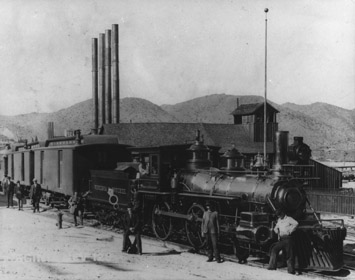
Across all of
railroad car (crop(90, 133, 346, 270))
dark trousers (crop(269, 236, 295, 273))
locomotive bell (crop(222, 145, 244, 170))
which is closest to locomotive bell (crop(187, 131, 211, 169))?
railroad car (crop(90, 133, 346, 270))

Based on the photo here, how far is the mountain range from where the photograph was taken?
130m

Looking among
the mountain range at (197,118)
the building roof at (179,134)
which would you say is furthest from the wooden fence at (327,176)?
the mountain range at (197,118)

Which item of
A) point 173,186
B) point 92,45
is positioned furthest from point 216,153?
point 92,45

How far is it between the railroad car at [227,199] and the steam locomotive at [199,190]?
0.02 meters

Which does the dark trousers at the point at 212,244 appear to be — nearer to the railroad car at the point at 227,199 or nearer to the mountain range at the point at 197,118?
the railroad car at the point at 227,199

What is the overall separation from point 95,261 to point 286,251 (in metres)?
4.43

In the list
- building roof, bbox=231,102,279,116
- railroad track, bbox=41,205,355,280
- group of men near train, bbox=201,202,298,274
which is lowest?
railroad track, bbox=41,205,355,280

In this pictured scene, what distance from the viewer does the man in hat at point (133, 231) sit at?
39.7ft

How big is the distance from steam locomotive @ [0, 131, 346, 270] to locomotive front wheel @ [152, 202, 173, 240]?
0.10 ft

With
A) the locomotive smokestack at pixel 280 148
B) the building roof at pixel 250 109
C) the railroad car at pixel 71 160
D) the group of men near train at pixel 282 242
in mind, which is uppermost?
the building roof at pixel 250 109

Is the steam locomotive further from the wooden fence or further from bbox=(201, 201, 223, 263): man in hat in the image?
the wooden fence

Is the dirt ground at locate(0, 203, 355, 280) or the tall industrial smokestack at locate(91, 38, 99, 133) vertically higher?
the tall industrial smokestack at locate(91, 38, 99, 133)

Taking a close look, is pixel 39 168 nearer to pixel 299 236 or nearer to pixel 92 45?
pixel 299 236

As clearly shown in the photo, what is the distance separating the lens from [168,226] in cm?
1423
